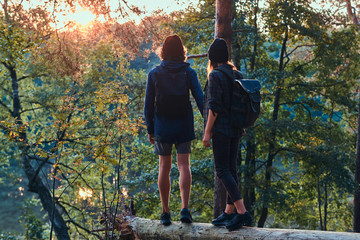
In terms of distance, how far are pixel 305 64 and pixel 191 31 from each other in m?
5.57

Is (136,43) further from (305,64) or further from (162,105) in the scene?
(305,64)

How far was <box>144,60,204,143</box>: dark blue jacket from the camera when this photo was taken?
4324mm

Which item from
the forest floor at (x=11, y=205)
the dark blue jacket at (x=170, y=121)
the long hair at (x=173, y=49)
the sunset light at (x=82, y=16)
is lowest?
the forest floor at (x=11, y=205)

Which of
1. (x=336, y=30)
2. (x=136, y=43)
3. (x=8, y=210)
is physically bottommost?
(x=8, y=210)

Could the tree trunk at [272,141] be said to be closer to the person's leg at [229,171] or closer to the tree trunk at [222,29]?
the tree trunk at [222,29]

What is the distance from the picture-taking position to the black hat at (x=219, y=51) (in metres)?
4.12

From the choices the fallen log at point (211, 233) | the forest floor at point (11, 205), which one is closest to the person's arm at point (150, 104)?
the fallen log at point (211, 233)

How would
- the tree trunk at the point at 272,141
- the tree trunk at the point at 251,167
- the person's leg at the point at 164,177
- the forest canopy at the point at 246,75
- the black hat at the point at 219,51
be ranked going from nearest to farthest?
the black hat at the point at 219,51, the person's leg at the point at 164,177, the forest canopy at the point at 246,75, the tree trunk at the point at 251,167, the tree trunk at the point at 272,141

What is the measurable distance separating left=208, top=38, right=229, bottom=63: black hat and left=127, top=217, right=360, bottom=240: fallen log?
177 centimetres

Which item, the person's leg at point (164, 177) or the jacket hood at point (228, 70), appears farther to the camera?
the person's leg at point (164, 177)

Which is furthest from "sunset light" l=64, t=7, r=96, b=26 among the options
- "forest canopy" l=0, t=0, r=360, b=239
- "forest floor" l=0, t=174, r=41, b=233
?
"forest floor" l=0, t=174, r=41, b=233

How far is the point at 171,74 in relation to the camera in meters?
4.38

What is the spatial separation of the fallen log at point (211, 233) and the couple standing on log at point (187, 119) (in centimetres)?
9

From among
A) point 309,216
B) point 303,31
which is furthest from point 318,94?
point 309,216
